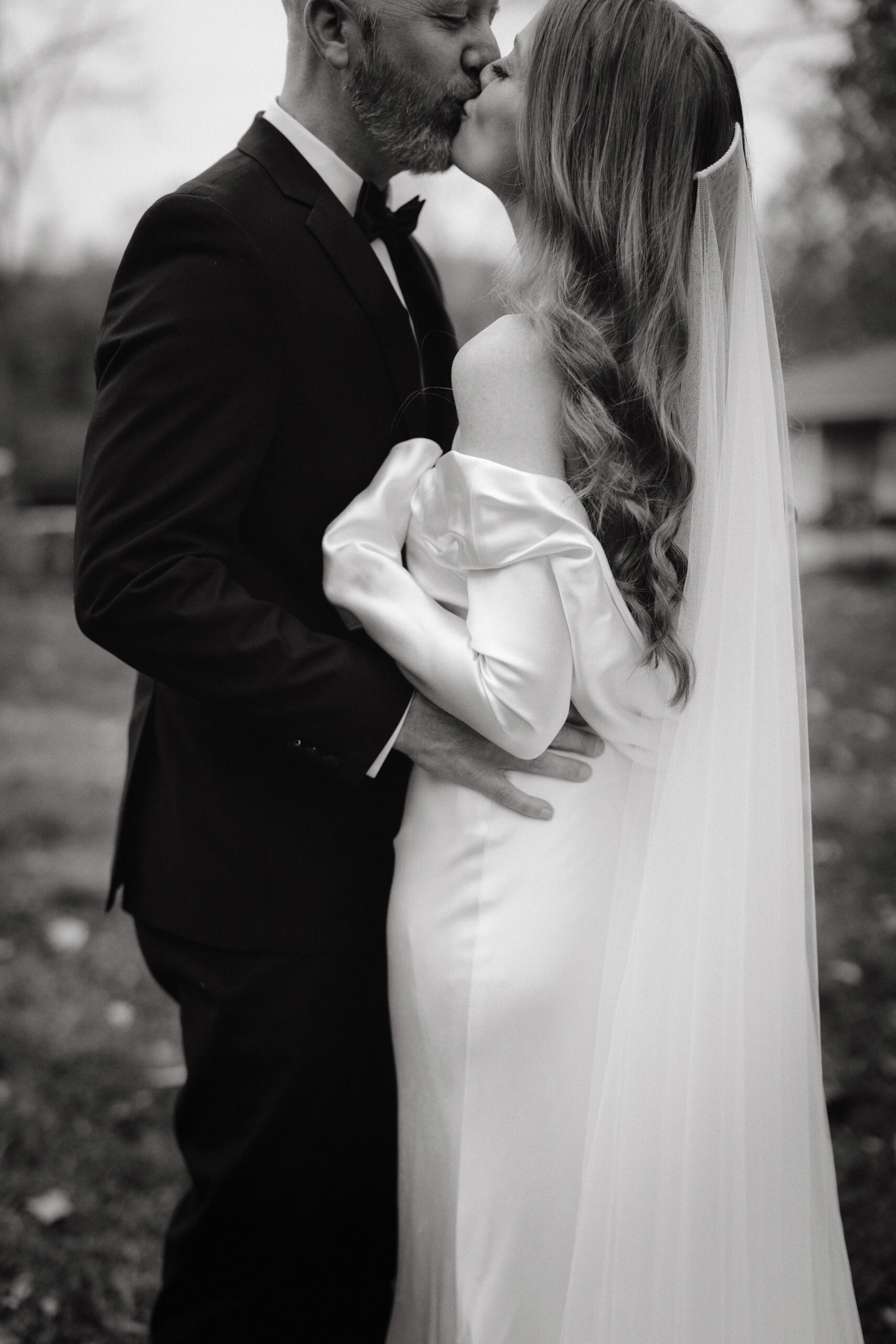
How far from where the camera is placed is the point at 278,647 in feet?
6.61

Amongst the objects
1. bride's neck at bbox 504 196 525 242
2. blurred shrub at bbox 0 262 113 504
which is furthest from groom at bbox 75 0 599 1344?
blurred shrub at bbox 0 262 113 504

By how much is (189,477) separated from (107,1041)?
8.63 feet

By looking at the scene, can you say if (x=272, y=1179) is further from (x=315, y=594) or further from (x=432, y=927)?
(x=315, y=594)

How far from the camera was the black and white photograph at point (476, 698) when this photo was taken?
6.44 ft

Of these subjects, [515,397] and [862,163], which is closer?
[515,397]

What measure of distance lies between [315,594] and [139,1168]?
6.67 feet

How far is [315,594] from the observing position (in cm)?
224

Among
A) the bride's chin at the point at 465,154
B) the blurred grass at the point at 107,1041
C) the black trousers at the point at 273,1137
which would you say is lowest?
the blurred grass at the point at 107,1041

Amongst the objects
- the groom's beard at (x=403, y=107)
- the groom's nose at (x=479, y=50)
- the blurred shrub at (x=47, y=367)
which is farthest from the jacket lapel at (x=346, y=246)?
the blurred shrub at (x=47, y=367)

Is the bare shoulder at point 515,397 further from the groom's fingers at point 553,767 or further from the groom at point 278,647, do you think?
the groom's fingers at point 553,767

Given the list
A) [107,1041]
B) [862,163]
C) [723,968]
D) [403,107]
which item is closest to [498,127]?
[403,107]

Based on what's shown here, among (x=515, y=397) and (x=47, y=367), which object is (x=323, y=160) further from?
(x=47, y=367)

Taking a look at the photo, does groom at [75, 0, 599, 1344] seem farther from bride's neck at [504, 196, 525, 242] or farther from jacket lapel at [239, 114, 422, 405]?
bride's neck at [504, 196, 525, 242]

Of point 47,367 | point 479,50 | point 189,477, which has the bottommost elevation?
point 47,367
